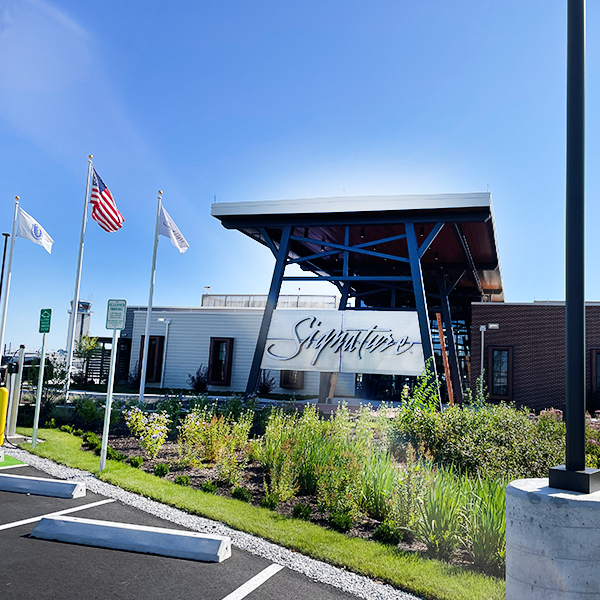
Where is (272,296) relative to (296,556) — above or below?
above

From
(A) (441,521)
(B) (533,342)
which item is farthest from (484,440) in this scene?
(B) (533,342)

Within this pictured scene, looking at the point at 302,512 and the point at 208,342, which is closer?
the point at 302,512

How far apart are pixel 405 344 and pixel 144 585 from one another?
41.4 ft

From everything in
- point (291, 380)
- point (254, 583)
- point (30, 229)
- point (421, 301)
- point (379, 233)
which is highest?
point (379, 233)

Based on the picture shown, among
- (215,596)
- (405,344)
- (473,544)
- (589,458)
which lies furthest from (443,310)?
(215,596)

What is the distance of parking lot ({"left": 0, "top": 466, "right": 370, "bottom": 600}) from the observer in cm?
450

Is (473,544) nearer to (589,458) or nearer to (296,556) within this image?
(296,556)

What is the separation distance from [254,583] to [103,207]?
17.3 metres

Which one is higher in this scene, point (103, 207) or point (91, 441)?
point (103, 207)

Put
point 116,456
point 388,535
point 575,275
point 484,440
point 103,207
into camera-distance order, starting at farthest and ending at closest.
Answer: point 103,207
point 116,456
point 484,440
point 388,535
point 575,275

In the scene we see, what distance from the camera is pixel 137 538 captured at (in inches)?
217

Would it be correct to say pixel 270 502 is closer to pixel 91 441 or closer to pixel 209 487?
→ pixel 209 487

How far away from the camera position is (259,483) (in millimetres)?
8422
